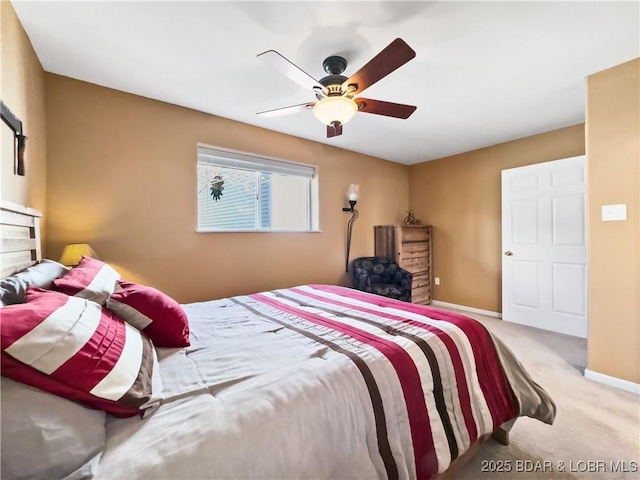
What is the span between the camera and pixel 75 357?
73 cm

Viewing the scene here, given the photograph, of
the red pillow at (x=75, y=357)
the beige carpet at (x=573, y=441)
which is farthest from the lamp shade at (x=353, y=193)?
the red pillow at (x=75, y=357)

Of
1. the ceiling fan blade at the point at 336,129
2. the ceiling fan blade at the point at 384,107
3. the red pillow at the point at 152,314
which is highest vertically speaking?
the ceiling fan blade at the point at 384,107

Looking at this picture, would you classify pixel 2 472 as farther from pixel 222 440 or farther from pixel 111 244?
pixel 111 244

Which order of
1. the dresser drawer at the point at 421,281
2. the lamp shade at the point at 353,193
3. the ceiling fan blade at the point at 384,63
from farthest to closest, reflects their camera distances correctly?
the dresser drawer at the point at 421,281, the lamp shade at the point at 353,193, the ceiling fan blade at the point at 384,63

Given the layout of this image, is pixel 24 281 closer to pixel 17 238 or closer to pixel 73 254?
pixel 17 238

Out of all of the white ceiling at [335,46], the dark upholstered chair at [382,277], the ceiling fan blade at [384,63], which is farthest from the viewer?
the dark upholstered chair at [382,277]

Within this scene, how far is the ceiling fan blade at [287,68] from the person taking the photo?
1.42 meters

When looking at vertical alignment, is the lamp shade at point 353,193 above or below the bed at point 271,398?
above

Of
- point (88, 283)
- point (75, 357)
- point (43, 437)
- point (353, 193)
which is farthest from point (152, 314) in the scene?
Result: point (353, 193)

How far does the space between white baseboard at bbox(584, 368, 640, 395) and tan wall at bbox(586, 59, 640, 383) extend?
0.03 meters

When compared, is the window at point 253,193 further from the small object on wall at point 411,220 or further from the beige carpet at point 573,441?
the beige carpet at point 573,441

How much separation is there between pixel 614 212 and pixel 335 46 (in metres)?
2.45

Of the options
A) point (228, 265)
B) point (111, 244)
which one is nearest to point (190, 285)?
point (228, 265)

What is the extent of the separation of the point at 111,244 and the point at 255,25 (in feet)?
6.67
